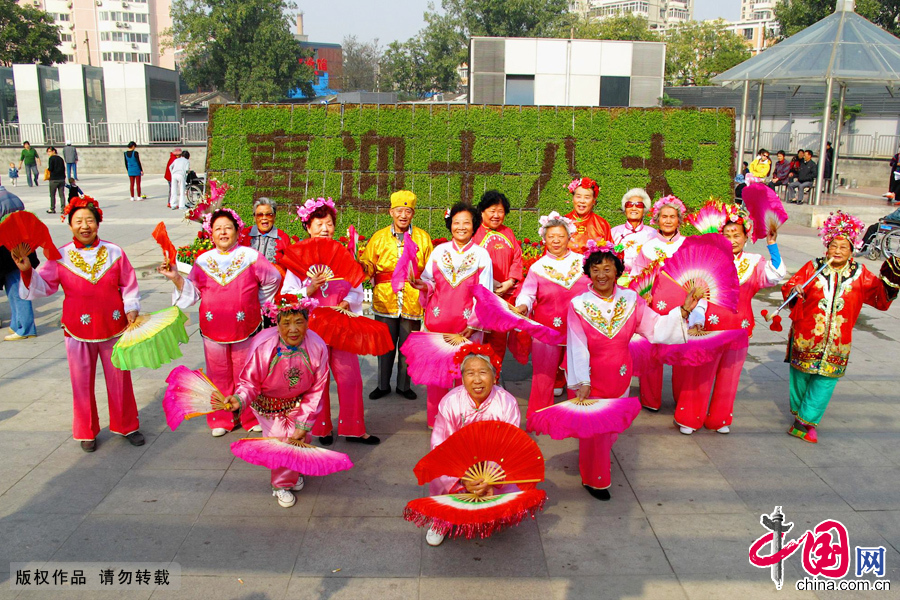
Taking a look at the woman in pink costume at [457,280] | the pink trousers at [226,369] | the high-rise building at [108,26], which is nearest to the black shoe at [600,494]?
the woman in pink costume at [457,280]

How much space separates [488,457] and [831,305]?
2964mm

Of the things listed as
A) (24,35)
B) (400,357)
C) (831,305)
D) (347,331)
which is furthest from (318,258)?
(24,35)

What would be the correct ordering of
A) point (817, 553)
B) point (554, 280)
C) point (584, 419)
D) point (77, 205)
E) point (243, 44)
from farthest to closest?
point (243, 44) → point (554, 280) → point (77, 205) → point (584, 419) → point (817, 553)

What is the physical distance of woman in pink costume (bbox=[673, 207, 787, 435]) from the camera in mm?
5148

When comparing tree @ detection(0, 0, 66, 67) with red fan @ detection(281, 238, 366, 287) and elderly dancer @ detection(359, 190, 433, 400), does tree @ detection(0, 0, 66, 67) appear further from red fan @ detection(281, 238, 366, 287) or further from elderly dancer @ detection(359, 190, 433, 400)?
red fan @ detection(281, 238, 366, 287)

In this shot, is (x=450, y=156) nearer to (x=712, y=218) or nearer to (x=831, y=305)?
(x=712, y=218)

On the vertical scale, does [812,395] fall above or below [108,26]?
below

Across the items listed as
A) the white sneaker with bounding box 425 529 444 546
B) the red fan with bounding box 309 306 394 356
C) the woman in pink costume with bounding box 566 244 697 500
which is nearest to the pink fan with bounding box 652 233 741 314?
the woman in pink costume with bounding box 566 244 697 500

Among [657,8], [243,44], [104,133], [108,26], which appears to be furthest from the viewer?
[657,8]

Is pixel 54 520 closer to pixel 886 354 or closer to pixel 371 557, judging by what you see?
pixel 371 557

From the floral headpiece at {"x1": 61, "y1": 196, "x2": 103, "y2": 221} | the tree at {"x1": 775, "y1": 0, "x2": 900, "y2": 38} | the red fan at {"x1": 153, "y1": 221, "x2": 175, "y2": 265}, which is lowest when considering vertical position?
the red fan at {"x1": 153, "y1": 221, "x2": 175, "y2": 265}

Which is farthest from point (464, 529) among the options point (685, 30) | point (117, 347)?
point (685, 30)

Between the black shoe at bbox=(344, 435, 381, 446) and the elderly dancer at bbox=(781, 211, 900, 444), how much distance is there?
122 inches

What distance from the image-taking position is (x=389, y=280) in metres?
5.66
